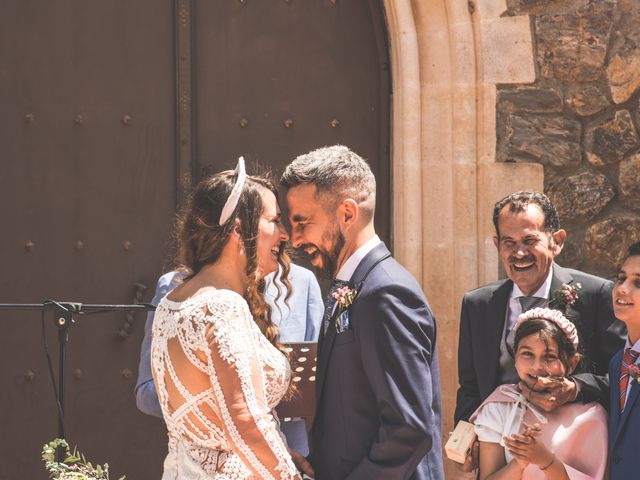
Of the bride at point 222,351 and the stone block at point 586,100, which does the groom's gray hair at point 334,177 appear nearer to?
the bride at point 222,351

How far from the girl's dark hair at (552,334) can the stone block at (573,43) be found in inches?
81.4

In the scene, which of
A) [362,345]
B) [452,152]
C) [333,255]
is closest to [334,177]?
[333,255]

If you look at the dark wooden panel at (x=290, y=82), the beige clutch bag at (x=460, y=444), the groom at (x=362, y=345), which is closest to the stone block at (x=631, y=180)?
the dark wooden panel at (x=290, y=82)

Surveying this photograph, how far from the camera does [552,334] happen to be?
10.2ft

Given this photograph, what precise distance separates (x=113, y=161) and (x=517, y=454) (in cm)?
255

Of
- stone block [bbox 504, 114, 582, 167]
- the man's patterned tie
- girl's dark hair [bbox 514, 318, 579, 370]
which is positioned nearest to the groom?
girl's dark hair [bbox 514, 318, 579, 370]

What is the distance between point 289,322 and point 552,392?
3.36 ft

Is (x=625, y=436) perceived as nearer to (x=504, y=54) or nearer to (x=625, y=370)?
(x=625, y=370)

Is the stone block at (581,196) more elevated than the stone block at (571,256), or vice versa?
the stone block at (581,196)

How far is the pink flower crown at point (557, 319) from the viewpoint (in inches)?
122

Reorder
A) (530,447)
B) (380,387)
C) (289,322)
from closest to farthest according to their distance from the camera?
(380,387) < (530,447) < (289,322)

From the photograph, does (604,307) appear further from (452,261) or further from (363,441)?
(452,261)

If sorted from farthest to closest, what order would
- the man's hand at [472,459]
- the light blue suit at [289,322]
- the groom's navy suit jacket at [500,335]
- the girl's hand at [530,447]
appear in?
the light blue suit at [289,322]
the groom's navy suit jacket at [500,335]
the man's hand at [472,459]
the girl's hand at [530,447]

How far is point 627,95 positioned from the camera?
4832 millimetres
